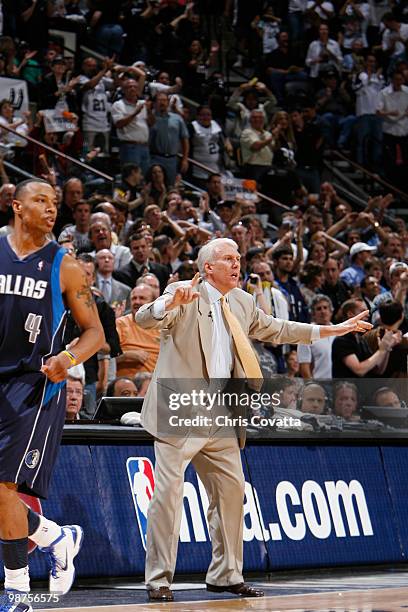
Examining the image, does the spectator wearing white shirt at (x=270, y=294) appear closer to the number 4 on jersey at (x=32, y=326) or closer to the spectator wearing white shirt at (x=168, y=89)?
the spectator wearing white shirt at (x=168, y=89)

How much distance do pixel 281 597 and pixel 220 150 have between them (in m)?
11.7

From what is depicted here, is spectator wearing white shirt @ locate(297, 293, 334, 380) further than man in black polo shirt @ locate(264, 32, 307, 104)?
No

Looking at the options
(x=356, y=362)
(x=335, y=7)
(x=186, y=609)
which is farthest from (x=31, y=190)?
(x=335, y=7)

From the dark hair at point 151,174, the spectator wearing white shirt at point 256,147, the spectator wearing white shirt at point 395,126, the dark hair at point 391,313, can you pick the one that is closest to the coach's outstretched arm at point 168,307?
the dark hair at point 391,313

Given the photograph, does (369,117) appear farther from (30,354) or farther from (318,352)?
(30,354)

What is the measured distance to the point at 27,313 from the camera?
19.0 ft

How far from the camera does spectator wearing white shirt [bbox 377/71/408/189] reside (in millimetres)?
20344

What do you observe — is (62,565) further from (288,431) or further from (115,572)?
(288,431)

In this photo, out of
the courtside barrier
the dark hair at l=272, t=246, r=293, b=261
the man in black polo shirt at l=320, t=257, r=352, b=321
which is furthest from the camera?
the man in black polo shirt at l=320, t=257, r=352, b=321

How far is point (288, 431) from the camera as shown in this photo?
8.66 meters

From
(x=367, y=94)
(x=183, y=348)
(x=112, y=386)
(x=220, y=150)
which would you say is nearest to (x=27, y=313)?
(x=183, y=348)

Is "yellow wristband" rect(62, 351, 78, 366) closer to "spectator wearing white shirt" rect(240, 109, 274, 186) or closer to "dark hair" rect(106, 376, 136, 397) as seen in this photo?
"dark hair" rect(106, 376, 136, 397)

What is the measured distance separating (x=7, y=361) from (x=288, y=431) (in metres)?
3.32

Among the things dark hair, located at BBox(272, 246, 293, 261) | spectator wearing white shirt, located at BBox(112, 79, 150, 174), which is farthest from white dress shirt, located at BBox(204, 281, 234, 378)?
spectator wearing white shirt, located at BBox(112, 79, 150, 174)
